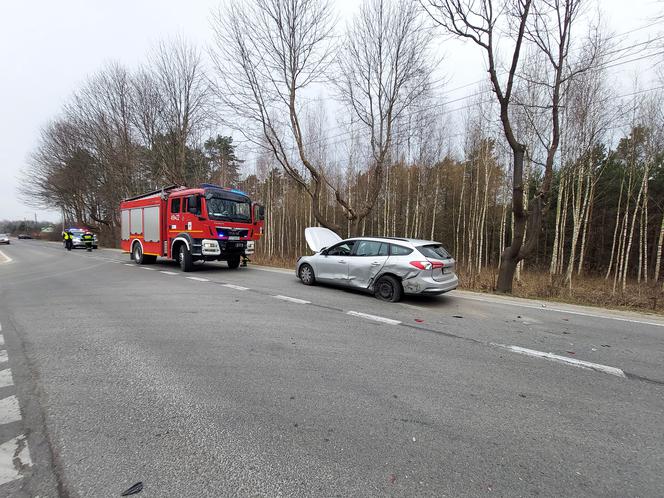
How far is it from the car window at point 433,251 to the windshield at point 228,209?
7.54 meters

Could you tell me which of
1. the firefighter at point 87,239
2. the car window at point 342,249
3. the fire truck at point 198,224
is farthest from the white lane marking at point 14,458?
the firefighter at point 87,239

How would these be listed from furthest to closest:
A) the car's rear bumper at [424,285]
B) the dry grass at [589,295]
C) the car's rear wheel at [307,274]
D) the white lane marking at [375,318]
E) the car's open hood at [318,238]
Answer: the car's open hood at [318,238] → the car's rear wheel at [307,274] → the dry grass at [589,295] → the car's rear bumper at [424,285] → the white lane marking at [375,318]

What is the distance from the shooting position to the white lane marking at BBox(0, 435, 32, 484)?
2002mm

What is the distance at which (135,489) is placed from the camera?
1907 millimetres

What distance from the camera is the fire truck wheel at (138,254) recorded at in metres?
14.9

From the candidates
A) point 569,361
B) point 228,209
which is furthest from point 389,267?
point 228,209

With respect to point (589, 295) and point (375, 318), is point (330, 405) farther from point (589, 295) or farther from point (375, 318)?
point (589, 295)

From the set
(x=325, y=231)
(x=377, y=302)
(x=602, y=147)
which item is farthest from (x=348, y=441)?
(x=602, y=147)

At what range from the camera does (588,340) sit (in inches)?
194

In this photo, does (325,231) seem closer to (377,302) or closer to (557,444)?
Result: (377,302)

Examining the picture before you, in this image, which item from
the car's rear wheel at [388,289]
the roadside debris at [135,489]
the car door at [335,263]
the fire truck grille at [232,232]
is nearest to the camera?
the roadside debris at [135,489]

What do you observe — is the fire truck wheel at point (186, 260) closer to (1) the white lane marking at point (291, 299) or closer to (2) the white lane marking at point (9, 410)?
(1) the white lane marking at point (291, 299)

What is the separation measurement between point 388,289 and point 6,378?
626 centimetres

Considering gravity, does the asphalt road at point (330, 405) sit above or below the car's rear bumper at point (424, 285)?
below
